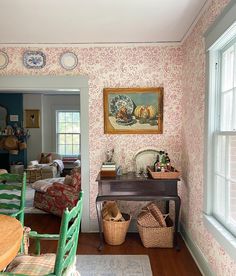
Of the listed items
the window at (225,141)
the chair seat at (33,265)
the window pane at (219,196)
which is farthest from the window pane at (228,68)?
the chair seat at (33,265)

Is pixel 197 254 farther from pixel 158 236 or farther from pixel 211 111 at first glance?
pixel 211 111

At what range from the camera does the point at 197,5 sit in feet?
8.09

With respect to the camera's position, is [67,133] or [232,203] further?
[67,133]

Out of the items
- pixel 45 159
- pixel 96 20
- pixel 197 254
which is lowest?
pixel 197 254

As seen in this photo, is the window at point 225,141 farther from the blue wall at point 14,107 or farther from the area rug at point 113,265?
the blue wall at point 14,107

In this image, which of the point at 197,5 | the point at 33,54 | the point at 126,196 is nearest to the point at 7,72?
the point at 33,54

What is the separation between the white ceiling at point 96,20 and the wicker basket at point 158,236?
2324 mm

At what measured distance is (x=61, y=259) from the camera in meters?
1.43

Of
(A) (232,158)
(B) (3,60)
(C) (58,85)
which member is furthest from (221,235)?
(B) (3,60)

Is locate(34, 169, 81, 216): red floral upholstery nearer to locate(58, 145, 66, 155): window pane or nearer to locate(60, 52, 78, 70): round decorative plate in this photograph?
locate(60, 52, 78, 70): round decorative plate

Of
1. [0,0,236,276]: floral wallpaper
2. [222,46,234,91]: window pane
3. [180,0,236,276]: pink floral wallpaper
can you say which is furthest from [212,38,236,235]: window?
[0,0,236,276]: floral wallpaper

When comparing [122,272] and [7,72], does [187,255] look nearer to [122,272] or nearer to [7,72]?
[122,272]

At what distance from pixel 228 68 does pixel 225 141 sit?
0.61m

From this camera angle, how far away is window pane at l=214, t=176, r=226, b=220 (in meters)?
2.26
